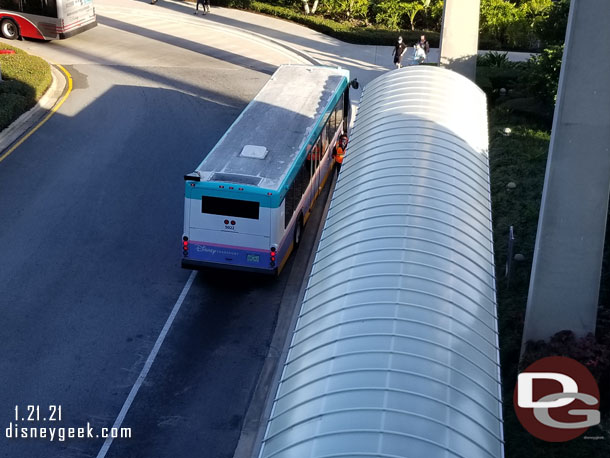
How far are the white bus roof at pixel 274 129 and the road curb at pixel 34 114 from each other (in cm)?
915

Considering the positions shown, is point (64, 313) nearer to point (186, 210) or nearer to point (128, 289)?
point (128, 289)

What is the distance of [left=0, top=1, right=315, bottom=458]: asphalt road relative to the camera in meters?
16.5

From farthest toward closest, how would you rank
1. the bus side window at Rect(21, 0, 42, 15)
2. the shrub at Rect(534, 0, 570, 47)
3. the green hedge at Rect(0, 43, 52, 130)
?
the bus side window at Rect(21, 0, 42, 15) < the green hedge at Rect(0, 43, 52, 130) < the shrub at Rect(534, 0, 570, 47)

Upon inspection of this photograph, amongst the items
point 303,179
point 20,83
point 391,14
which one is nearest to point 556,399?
point 303,179

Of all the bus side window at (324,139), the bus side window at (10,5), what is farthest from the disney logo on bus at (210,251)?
the bus side window at (10,5)

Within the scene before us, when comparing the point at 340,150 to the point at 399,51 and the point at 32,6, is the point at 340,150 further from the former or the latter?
the point at 32,6

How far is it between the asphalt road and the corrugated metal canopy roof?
413 centimetres

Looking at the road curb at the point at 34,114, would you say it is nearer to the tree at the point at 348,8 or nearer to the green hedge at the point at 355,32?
the green hedge at the point at 355,32

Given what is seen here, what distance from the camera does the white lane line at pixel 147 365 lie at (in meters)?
15.7

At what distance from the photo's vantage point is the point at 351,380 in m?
10.4

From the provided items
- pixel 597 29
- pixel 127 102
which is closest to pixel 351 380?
pixel 597 29

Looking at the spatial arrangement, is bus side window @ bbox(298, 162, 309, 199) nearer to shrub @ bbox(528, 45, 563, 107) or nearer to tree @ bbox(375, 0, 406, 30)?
shrub @ bbox(528, 45, 563, 107)

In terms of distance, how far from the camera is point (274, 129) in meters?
22.3

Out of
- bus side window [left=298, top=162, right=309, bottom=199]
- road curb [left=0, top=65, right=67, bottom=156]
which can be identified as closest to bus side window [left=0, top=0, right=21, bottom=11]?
road curb [left=0, top=65, right=67, bottom=156]
